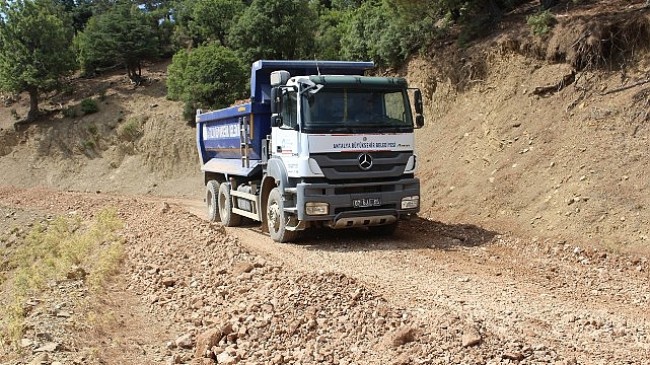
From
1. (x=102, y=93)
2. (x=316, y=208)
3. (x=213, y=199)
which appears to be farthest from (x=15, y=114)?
(x=316, y=208)

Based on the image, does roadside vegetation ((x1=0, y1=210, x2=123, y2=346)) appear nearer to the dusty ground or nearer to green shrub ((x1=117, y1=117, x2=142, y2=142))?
the dusty ground

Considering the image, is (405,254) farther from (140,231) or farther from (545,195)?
(140,231)

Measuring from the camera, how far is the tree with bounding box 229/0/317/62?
1139 inches

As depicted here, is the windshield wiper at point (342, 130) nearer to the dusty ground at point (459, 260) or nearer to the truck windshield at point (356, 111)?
the truck windshield at point (356, 111)

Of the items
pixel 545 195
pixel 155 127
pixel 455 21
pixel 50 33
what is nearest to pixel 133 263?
pixel 545 195

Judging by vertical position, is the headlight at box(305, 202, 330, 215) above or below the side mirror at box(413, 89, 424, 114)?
below

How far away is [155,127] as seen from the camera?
34.4m

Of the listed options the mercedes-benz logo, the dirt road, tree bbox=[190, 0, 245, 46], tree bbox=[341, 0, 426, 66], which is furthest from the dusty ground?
tree bbox=[190, 0, 245, 46]

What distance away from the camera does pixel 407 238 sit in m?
11.4

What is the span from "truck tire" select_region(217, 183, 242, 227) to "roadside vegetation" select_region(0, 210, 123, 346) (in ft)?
8.06

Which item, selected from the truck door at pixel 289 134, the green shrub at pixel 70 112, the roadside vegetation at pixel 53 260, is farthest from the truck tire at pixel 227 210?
the green shrub at pixel 70 112

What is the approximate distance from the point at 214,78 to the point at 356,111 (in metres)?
19.4

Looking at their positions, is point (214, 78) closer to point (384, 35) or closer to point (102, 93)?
point (384, 35)

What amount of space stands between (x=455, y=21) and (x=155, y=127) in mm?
20207
